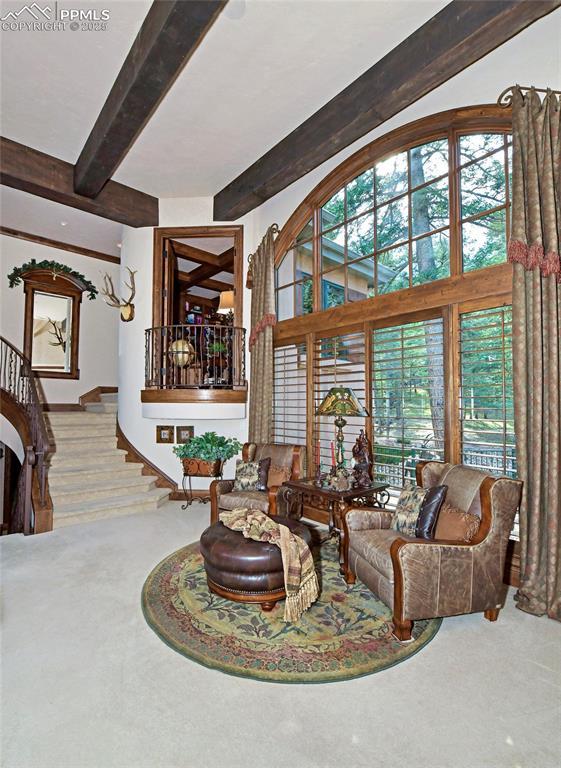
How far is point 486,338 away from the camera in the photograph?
3.52m

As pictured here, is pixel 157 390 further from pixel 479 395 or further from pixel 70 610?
pixel 479 395

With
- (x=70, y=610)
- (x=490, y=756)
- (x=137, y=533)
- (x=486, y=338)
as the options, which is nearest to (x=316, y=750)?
(x=490, y=756)

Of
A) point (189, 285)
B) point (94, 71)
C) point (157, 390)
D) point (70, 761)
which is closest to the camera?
point (70, 761)

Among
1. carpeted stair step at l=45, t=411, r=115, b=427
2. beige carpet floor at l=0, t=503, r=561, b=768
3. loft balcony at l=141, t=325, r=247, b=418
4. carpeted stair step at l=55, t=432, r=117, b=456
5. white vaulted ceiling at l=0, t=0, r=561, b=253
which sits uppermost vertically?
white vaulted ceiling at l=0, t=0, r=561, b=253

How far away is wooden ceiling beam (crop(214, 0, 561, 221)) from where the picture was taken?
313cm

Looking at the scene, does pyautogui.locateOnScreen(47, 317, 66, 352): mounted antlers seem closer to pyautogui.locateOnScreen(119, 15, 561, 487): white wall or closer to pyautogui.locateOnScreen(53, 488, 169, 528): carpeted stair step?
pyautogui.locateOnScreen(119, 15, 561, 487): white wall

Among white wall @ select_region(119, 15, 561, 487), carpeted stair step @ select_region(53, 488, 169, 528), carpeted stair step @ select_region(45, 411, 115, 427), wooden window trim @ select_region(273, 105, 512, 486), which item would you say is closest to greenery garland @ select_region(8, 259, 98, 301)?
white wall @ select_region(119, 15, 561, 487)

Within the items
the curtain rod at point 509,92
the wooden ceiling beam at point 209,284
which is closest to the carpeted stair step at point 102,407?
the wooden ceiling beam at point 209,284

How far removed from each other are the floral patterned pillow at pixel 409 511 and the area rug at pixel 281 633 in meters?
0.58

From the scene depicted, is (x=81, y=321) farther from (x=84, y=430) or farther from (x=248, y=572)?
(x=248, y=572)

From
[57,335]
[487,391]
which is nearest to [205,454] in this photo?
[487,391]

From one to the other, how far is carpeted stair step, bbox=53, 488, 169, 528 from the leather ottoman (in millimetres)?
2869

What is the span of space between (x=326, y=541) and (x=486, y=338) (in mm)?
2556

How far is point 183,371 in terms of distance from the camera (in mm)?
6707
